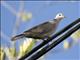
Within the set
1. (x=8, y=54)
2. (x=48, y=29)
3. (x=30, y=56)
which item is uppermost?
(x=30, y=56)

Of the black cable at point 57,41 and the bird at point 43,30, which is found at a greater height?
the black cable at point 57,41

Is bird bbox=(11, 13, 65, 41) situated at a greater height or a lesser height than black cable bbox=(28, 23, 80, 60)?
lesser

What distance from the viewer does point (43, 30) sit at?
124 cm

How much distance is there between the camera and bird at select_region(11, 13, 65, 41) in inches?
41.4

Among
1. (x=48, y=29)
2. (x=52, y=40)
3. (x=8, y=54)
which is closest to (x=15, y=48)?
(x=8, y=54)

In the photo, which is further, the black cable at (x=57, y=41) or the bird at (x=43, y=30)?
the bird at (x=43, y=30)

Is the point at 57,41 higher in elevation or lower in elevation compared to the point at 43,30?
higher

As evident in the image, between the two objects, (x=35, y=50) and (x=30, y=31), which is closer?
(x=35, y=50)

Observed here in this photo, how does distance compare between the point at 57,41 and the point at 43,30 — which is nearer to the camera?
the point at 57,41

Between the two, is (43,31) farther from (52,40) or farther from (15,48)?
(52,40)

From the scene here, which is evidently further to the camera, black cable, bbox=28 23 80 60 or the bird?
the bird

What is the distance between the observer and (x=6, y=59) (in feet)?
4.48

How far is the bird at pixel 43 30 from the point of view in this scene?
3.45ft

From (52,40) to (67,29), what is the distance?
53 millimetres
